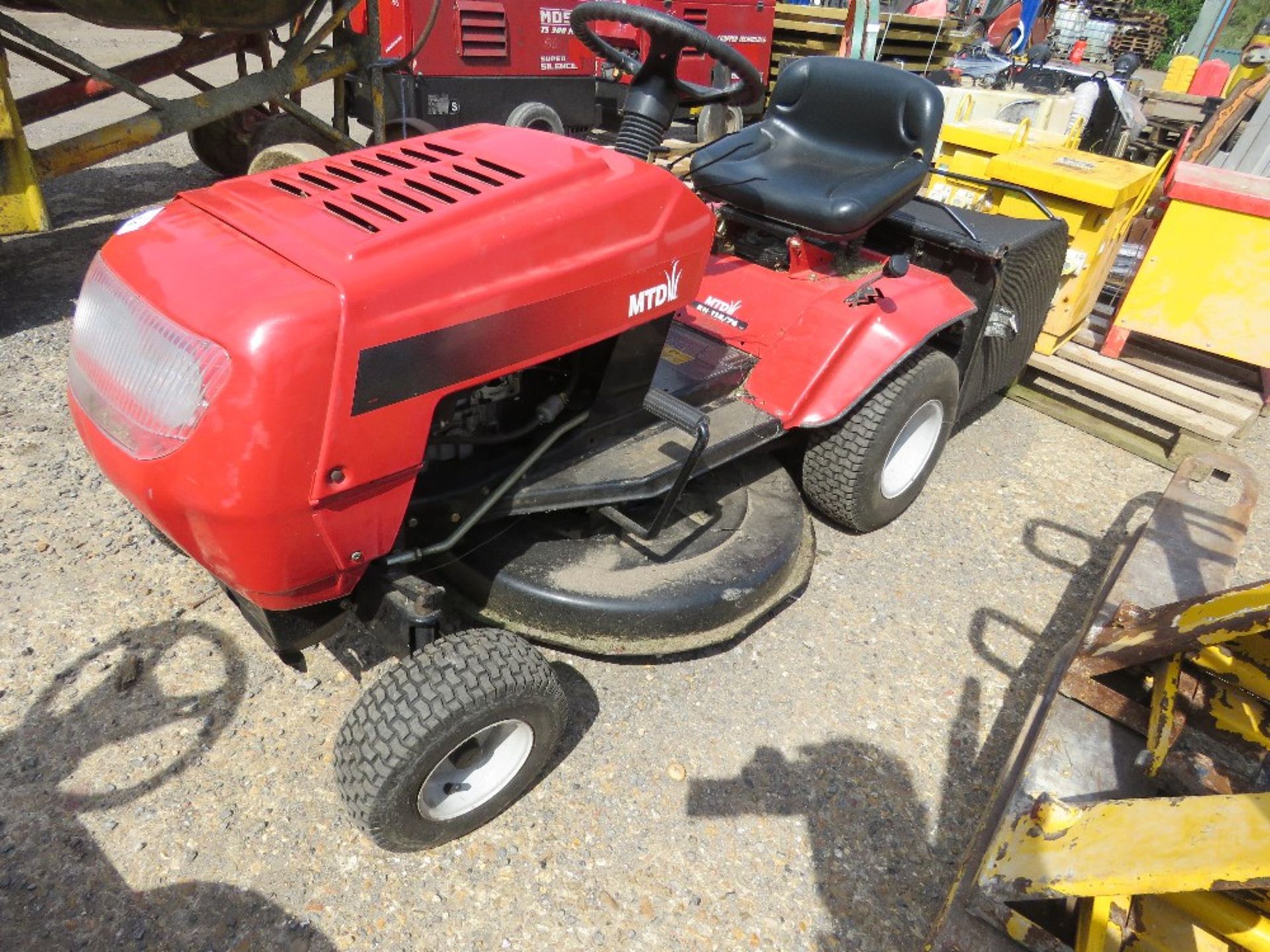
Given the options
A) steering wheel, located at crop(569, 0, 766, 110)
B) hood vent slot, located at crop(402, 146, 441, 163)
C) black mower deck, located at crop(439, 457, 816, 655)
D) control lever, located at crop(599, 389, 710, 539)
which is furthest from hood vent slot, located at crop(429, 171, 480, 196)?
black mower deck, located at crop(439, 457, 816, 655)

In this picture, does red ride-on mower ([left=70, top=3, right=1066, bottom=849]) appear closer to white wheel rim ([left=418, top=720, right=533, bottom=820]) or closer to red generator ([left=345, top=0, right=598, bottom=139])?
white wheel rim ([left=418, top=720, right=533, bottom=820])

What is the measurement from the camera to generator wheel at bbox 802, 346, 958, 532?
8.14 ft

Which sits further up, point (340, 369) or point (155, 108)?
point (340, 369)

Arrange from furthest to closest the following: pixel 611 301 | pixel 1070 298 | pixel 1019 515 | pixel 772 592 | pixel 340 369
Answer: pixel 1070 298, pixel 1019 515, pixel 772 592, pixel 611 301, pixel 340 369

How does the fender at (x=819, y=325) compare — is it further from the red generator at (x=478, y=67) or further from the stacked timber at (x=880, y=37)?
the stacked timber at (x=880, y=37)

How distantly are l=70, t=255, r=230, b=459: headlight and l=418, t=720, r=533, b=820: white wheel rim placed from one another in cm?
82

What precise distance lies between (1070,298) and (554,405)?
2721 mm

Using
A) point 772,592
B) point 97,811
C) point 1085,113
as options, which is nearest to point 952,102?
point 1085,113

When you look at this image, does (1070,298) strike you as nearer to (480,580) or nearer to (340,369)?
(480,580)

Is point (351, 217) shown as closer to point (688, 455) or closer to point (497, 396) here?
point (497, 396)

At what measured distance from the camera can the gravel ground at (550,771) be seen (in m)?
1.66

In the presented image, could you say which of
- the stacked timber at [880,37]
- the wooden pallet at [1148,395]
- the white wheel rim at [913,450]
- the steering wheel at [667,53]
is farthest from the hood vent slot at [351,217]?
the stacked timber at [880,37]

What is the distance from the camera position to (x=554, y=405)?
1.90m

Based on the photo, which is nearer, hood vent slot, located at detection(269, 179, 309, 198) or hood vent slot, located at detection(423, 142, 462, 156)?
hood vent slot, located at detection(269, 179, 309, 198)
